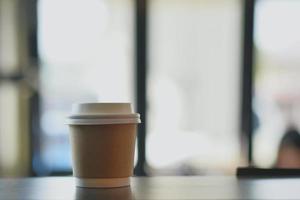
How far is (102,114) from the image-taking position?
2.68 feet

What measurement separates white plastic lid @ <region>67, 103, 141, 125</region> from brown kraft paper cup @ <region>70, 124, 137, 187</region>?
10mm

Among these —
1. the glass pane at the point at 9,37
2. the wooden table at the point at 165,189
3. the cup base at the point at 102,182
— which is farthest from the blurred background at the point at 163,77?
the cup base at the point at 102,182

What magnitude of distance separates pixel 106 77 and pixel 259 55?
1271 millimetres

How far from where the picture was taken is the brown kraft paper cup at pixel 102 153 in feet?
2.68

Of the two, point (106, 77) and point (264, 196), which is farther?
point (106, 77)

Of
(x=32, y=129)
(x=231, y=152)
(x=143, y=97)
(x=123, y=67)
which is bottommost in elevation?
(x=231, y=152)

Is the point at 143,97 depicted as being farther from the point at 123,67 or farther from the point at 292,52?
the point at 292,52

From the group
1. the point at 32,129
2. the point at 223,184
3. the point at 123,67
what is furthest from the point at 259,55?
the point at 223,184

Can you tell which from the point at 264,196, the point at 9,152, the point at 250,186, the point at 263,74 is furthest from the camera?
the point at 263,74

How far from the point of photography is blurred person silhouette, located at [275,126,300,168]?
3.44 meters

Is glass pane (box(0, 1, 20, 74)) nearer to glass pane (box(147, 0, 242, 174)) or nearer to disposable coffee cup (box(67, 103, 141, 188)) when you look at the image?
glass pane (box(147, 0, 242, 174))

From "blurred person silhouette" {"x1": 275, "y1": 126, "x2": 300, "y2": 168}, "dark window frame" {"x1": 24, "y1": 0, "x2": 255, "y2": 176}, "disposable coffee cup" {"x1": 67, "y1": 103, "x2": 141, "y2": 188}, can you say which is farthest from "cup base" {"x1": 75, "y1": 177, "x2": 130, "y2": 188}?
"blurred person silhouette" {"x1": 275, "y1": 126, "x2": 300, "y2": 168}

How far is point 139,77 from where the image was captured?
3.48 m

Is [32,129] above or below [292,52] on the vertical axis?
below
